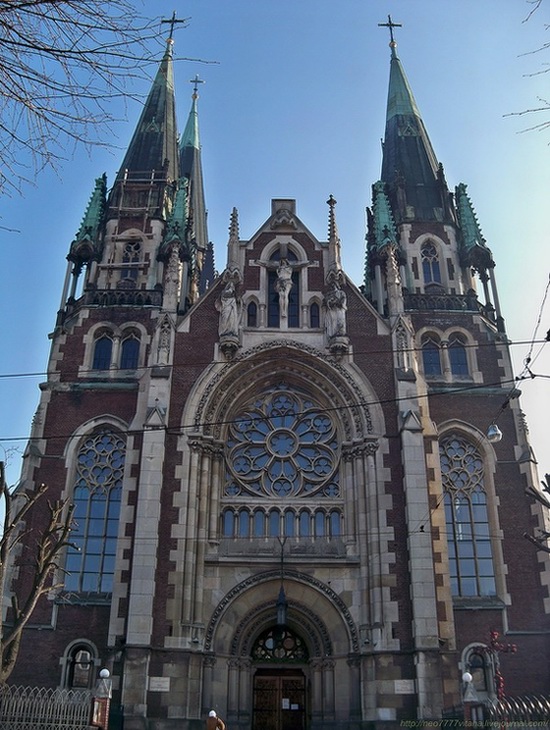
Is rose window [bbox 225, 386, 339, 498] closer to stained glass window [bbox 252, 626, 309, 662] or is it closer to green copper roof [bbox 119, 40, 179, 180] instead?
stained glass window [bbox 252, 626, 309, 662]

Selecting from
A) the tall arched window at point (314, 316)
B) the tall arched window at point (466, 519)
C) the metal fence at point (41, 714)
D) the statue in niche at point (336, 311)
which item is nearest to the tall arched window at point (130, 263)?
the tall arched window at point (314, 316)

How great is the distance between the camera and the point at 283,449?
26531 mm

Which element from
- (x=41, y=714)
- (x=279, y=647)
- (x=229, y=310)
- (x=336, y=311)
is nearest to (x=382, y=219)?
(x=336, y=311)

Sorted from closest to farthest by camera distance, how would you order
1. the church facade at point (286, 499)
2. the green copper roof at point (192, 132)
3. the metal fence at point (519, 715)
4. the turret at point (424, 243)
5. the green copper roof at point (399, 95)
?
the metal fence at point (519, 715) < the church facade at point (286, 499) < the turret at point (424, 243) < the green copper roof at point (399, 95) < the green copper roof at point (192, 132)

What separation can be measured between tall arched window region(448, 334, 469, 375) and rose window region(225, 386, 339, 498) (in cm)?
656

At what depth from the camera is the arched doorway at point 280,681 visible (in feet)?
75.2

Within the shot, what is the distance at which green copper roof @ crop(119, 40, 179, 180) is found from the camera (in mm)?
37719

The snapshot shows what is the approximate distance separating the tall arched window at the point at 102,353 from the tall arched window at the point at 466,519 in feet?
45.9

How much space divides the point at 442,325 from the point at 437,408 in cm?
443

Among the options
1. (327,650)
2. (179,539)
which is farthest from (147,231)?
(327,650)

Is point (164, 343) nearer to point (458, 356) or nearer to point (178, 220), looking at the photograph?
point (178, 220)

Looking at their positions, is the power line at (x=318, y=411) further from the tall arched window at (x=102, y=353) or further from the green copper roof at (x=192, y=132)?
the green copper roof at (x=192, y=132)

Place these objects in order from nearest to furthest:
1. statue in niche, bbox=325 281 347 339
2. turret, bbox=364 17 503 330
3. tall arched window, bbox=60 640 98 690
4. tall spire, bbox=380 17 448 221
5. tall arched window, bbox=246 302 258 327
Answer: tall arched window, bbox=60 640 98 690
statue in niche, bbox=325 281 347 339
tall arched window, bbox=246 302 258 327
turret, bbox=364 17 503 330
tall spire, bbox=380 17 448 221

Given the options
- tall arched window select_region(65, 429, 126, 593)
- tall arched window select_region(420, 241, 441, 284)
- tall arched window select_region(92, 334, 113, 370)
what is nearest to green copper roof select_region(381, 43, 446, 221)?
tall arched window select_region(420, 241, 441, 284)
